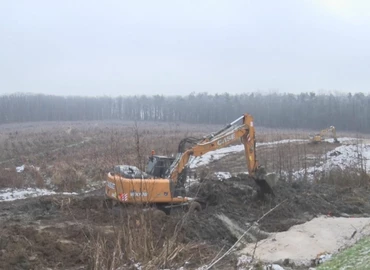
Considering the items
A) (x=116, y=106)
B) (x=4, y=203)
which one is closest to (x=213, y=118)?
(x=116, y=106)

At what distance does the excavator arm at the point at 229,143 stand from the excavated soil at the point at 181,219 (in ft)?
2.41

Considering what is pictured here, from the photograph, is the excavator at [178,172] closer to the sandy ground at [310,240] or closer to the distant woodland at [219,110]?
the sandy ground at [310,240]

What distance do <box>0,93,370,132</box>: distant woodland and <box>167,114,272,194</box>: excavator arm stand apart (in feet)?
191

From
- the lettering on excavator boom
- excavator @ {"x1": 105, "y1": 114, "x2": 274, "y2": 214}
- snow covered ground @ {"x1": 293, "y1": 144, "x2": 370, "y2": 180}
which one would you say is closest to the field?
excavator @ {"x1": 105, "y1": 114, "x2": 274, "y2": 214}

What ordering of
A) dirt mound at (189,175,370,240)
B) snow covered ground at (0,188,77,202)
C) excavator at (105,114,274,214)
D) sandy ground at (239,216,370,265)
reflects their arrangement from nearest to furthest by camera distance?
sandy ground at (239,216,370,265), excavator at (105,114,274,214), dirt mound at (189,175,370,240), snow covered ground at (0,188,77,202)

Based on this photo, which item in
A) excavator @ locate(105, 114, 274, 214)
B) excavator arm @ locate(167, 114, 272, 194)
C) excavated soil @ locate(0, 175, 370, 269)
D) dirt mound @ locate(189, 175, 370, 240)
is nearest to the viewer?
excavated soil @ locate(0, 175, 370, 269)

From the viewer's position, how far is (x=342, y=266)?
21.1ft

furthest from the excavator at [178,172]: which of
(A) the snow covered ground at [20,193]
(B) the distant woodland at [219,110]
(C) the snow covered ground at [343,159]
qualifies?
(B) the distant woodland at [219,110]

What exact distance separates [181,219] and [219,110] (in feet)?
314

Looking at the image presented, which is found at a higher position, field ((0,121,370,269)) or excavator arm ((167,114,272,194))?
excavator arm ((167,114,272,194))

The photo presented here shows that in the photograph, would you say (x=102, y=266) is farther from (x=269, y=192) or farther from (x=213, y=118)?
(x=213, y=118)

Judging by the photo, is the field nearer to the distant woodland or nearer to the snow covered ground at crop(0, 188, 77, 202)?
the snow covered ground at crop(0, 188, 77, 202)

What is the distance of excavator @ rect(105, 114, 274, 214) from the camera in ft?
36.5

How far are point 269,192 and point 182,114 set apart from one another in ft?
323
